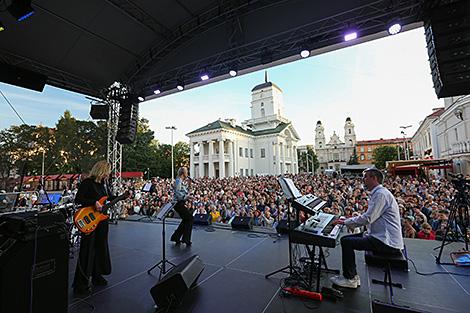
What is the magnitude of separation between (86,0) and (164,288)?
5.86 metres

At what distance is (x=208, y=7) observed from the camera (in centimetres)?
525

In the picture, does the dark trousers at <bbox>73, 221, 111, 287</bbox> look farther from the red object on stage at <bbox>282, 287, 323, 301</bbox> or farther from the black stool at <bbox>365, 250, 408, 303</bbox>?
the black stool at <bbox>365, 250, 408, 303</bbox>

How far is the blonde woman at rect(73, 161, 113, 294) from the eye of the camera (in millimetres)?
2773

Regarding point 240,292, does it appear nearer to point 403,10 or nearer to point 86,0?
point 403,10

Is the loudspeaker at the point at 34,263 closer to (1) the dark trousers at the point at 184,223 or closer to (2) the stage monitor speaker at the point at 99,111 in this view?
(1) the dark trousers at the point at 184,223

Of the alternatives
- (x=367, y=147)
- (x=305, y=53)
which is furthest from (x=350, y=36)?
(x=367, y=147)

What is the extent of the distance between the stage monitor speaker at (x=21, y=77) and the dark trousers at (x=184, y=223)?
4.96m

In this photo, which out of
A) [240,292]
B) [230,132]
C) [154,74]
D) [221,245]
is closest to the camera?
[240,292]

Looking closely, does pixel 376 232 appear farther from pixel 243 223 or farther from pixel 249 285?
pixel 243 223

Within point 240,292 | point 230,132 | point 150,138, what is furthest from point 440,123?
point 150,138

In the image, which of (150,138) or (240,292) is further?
(150,138)

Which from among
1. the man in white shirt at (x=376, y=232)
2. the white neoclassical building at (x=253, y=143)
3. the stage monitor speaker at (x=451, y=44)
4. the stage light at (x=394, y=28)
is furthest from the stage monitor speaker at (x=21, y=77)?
the white neoclassical building at (x=253, y=143)

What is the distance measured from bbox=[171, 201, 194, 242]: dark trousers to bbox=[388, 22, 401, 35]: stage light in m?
5.48

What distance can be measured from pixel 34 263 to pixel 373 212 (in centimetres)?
340
